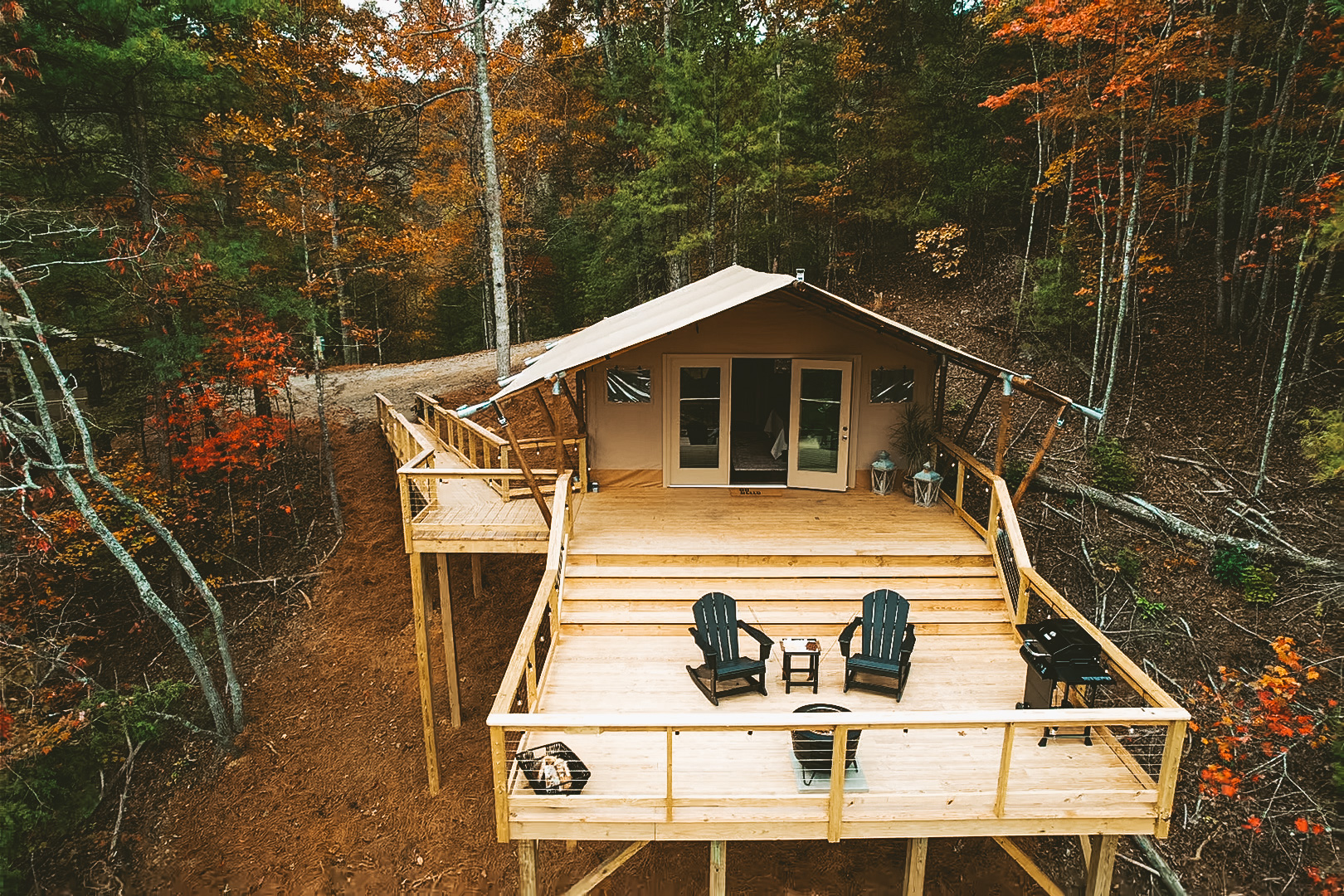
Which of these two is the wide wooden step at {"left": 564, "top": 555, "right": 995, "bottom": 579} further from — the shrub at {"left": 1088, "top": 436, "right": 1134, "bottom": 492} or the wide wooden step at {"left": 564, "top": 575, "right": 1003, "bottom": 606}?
the shrub at {"left": 1088, "top": 436, "right": 1134, "bottom": 492}

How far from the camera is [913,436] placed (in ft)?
30.1

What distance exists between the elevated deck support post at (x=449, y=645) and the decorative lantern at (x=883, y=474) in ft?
20.4

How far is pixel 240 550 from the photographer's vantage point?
12.9 m

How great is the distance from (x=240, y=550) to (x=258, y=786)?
17.8 ft

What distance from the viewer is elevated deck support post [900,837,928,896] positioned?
5078mm

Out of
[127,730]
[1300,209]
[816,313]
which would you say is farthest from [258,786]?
[1300,209]

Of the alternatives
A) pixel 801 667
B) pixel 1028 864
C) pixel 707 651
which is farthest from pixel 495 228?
pixel 1028 864

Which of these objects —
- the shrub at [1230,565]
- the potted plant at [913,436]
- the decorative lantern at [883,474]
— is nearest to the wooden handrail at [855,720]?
the potted plant at [913,436]

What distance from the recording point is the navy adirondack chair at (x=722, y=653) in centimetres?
570

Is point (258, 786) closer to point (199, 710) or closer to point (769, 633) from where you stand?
point (199, 710)

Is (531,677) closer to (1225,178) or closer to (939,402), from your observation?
(939,402)

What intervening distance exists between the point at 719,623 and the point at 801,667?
94 cm

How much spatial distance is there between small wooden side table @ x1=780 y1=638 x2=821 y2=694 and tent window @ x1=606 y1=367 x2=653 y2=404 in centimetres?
425

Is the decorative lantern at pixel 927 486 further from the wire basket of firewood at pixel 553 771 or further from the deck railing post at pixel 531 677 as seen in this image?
the wire basket of firewood at pixel 553 771
